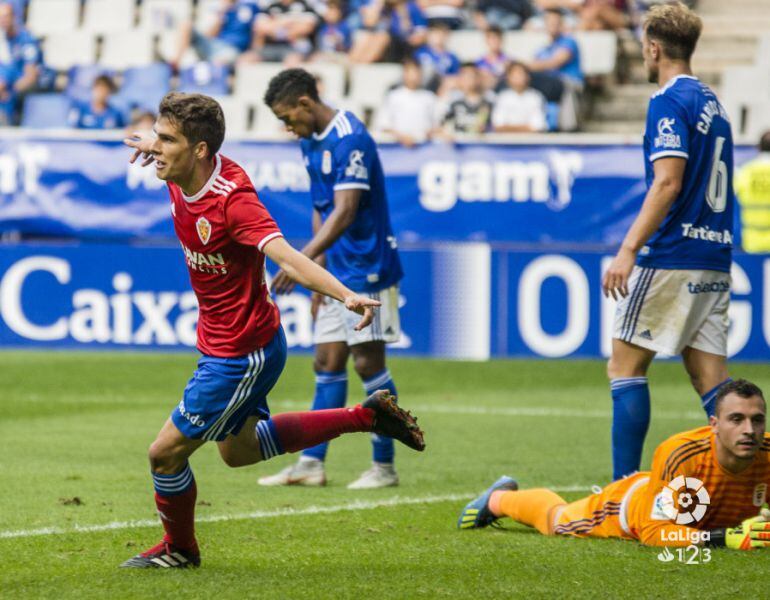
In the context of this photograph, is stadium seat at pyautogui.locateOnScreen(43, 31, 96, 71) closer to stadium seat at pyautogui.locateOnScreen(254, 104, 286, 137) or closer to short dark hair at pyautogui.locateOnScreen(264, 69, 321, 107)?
stadium seat at pyautogui.locateOnScreen(254, 104, 286, 137)

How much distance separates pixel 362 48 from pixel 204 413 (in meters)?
13.2

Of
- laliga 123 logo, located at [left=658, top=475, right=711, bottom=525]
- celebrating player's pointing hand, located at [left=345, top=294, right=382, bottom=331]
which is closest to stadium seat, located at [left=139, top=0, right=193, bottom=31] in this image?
laliga 123 logo, located at [left=658, top=475, right=711, bottom=525]

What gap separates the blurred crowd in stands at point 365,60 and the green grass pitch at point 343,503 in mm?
4445

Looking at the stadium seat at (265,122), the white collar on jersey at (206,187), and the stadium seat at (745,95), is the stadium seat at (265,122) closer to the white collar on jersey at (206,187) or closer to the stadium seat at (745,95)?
the stadium seat at (745,95)

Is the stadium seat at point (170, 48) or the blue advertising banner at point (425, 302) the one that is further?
the stadium seat at point (170, 48)

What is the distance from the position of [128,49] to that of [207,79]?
60.6 inches

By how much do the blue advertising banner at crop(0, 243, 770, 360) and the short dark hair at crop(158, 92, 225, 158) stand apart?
27.5 ft

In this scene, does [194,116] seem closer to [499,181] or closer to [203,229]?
[203,229]

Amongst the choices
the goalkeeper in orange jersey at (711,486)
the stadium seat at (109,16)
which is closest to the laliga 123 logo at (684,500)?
the goalkeeper in orange jersey at (711,486)

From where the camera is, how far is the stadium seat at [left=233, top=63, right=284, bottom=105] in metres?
17.7

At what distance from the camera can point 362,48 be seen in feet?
58.8

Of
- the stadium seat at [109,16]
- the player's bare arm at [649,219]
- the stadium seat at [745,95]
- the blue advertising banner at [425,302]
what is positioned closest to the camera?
the player's bare arm at [649,219]

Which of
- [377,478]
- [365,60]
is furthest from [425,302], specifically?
[377,478]

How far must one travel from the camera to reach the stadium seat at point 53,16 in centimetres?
1978
